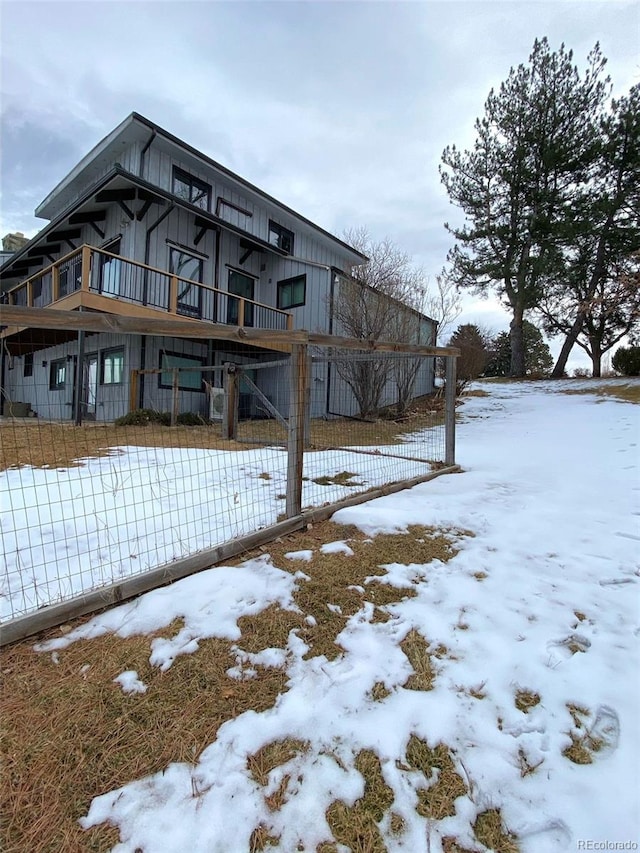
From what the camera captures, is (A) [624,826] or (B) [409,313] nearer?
(A) [624,826]

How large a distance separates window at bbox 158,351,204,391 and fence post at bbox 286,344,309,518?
8.57 metres

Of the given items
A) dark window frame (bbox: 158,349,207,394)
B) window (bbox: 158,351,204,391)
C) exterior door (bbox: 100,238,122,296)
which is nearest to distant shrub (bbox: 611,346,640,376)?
dark window frame (bbox: 158,349,207,394)

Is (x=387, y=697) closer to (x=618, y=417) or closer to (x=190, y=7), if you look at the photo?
(x=190, y=7)

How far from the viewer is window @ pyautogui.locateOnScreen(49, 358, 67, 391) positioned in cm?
1275

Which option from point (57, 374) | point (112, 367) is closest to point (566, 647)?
point (112, 367)

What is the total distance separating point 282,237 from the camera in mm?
14438

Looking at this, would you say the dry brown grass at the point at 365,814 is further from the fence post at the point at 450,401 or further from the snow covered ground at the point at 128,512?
the fence post at the point at 450,401

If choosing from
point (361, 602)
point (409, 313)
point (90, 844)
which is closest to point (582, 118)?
point (409, 313)

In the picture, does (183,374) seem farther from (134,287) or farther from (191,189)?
(191,189)

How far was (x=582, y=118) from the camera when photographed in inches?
610

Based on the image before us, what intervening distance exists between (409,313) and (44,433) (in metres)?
8.80

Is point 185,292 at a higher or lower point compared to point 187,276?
lower

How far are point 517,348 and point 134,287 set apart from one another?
1623 cm

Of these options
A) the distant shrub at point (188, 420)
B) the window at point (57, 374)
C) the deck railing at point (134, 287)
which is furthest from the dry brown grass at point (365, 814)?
the window at point (57, 374)
